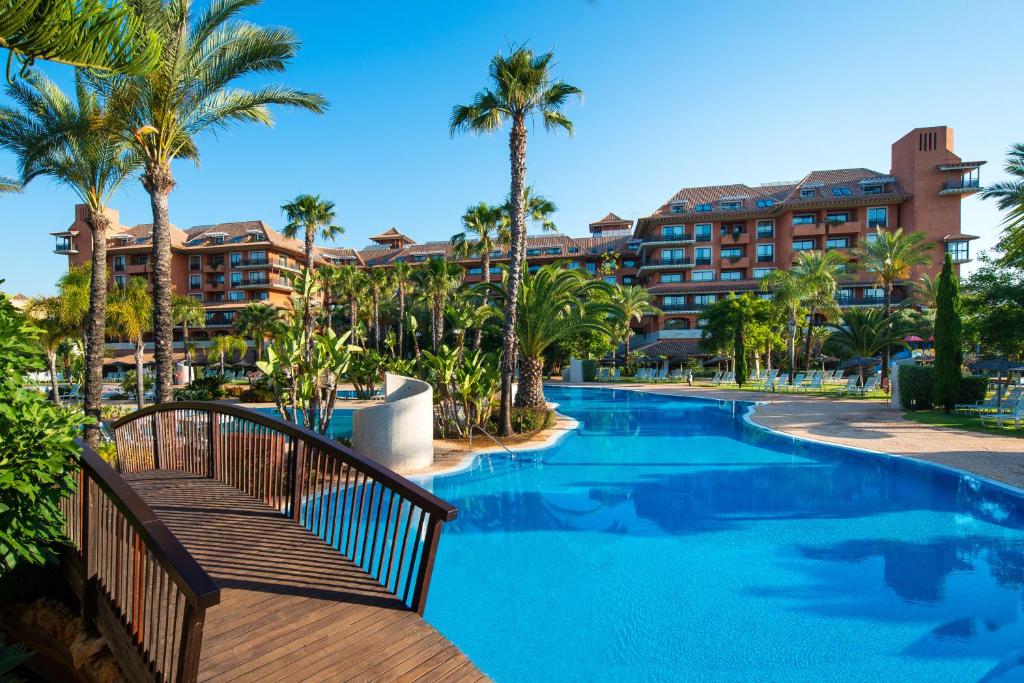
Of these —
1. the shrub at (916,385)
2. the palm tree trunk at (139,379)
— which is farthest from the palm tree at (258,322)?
the shrub at (916,385)

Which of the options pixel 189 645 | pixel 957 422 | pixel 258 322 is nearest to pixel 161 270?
pixel 189 645

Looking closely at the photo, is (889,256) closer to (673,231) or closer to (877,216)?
(877,216)

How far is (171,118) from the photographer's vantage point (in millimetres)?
11336

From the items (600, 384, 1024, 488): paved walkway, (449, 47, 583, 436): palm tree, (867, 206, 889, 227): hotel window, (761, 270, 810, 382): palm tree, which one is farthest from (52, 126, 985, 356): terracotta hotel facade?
(449, 47, 583, 436): palm tree

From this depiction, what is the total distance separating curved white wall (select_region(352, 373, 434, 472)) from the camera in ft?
35.6

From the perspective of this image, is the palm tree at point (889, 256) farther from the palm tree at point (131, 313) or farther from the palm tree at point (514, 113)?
the palm tree at point (131, 313)

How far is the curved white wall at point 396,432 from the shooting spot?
35.6 feet

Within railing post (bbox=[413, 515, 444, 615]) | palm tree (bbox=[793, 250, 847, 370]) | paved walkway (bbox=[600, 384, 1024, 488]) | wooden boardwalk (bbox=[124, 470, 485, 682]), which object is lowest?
paved walkway (bbox=[600, 384, 1024, 488])

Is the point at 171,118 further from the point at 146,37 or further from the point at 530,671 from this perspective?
the point at 530,671

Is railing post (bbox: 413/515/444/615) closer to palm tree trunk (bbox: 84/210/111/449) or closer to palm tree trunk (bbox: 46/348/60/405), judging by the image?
palm tree trunk (bbox: 84/210/111/449)

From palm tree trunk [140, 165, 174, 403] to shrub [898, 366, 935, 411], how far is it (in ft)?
78.0

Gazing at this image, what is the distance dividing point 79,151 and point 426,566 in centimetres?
1401

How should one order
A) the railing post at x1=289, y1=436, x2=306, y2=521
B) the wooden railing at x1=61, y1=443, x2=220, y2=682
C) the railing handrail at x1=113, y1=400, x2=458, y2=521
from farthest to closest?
the railing post at x1=289, y1=436, x2=306, y2=521
the railing handrail at x1=113, y1=400, x2=458, y2=521
the wooden railing at x1=61, y1=443, x2=220, y2=682

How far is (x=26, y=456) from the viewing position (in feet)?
12.4
